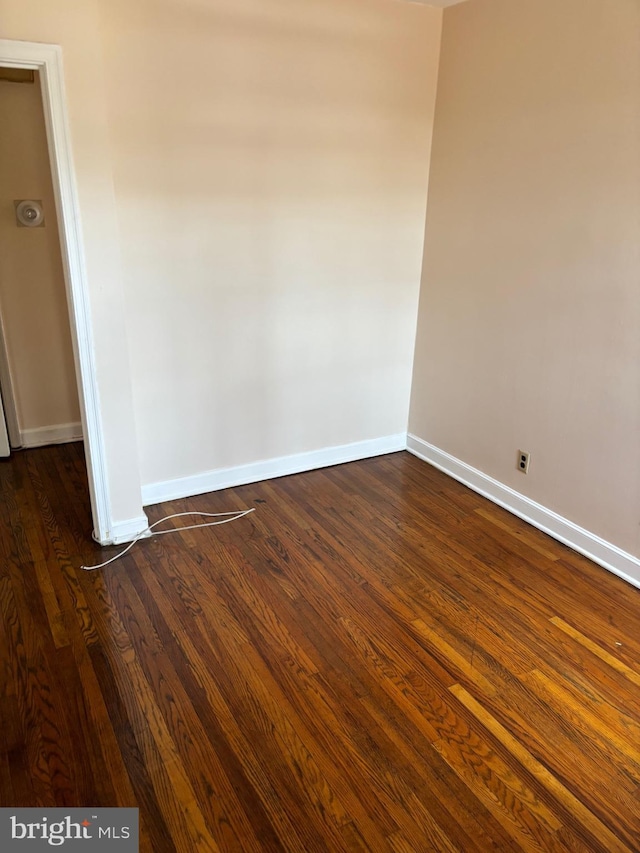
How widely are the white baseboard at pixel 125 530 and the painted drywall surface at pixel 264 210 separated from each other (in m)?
0.35

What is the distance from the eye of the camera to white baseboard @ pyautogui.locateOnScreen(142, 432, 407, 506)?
323 centimetres

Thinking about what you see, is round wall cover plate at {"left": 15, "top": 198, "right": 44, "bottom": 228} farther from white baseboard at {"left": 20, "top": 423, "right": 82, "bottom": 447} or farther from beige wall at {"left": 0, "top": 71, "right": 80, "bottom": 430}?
white baseboard at {"left": 20, "top": 423, "right": 82, "bottom": 447}

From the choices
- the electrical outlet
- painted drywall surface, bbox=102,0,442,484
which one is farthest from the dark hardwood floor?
painted drywall surface, bbox=102,0,442,484

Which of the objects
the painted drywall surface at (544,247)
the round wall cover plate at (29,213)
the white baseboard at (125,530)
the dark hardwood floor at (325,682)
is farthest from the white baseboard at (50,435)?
the painted drywall surface at (544,247)

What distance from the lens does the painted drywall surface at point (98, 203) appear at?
2.15m

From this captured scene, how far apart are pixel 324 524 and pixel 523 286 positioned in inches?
59.7

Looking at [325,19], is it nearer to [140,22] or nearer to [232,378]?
[140,22]

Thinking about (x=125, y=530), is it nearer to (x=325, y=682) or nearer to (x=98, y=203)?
(x=325, y=682)

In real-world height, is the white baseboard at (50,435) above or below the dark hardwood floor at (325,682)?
above

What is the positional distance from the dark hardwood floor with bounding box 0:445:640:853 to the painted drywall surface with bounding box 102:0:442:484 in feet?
2.20

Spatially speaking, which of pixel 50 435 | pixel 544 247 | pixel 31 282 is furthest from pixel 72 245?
pixel 544 247

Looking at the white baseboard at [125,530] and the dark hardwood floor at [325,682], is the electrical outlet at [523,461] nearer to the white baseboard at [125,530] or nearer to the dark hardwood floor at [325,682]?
the dark hardwood floor at [325,682]

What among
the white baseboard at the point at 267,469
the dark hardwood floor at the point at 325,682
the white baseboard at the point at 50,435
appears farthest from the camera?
the white baseboard at the point at 50,435

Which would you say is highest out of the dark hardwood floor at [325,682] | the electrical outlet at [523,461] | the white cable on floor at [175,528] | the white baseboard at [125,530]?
the electrical outlet at [523,461]
